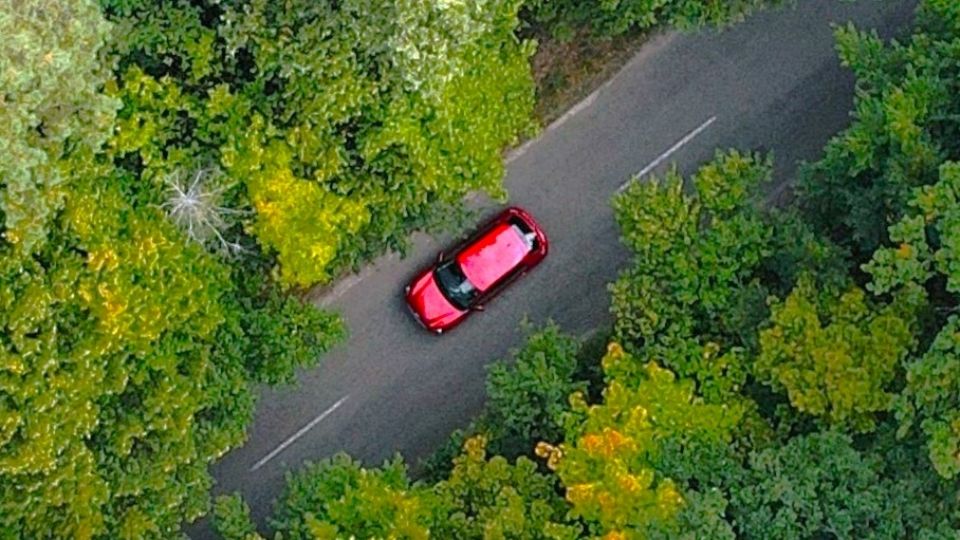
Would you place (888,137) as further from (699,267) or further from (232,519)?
(232,519)

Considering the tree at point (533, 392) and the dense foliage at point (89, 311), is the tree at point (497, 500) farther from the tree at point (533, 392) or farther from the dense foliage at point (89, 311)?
the dense foliage at point (89, 311)

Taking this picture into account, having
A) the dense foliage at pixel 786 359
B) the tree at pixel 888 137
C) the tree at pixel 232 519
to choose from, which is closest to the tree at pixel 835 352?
the dense foliage at pixel 786 359

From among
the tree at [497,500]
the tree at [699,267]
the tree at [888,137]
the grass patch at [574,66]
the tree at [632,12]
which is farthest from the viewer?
the grass patch at [574,66]

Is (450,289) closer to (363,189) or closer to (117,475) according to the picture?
(363,189)

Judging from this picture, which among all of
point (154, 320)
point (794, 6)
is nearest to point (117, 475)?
point (154, 320)

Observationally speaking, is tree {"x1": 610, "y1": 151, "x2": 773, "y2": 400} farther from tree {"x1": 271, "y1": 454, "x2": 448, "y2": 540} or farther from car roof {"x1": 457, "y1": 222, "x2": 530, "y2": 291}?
tree {"x1": 271, "y1": 454, "x2": 448, "y2": 540}

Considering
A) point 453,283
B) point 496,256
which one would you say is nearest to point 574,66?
point 496,256
